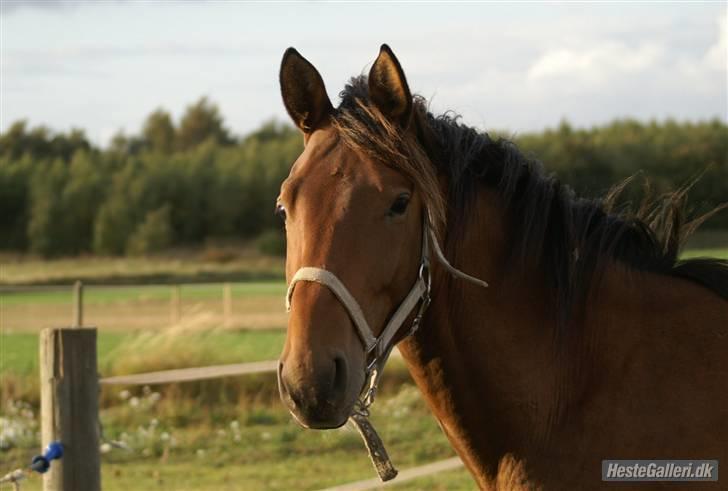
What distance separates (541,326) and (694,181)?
88 centimetres

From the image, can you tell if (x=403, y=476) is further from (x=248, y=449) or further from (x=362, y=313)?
(x=362, y=313)

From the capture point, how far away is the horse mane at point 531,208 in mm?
2895

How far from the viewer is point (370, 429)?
3084 millimetres

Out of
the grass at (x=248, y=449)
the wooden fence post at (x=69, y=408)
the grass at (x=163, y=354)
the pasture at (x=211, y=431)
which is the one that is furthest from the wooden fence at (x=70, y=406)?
the grass at (x=163, y=354)

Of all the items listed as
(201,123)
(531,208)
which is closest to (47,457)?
(531,208)

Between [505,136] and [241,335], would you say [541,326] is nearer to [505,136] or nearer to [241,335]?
[505,136]

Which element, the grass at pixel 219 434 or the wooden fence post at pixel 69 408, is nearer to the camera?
the wooden fence post at pixel 69 408

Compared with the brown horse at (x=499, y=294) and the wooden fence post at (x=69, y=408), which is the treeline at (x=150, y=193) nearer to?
the wooden fence post at (x=69, y=408)

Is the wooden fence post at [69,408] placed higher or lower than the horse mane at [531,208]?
lower

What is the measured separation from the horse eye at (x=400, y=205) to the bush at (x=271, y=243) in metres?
35.7

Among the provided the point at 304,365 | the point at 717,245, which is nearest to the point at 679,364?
the point at 304,365

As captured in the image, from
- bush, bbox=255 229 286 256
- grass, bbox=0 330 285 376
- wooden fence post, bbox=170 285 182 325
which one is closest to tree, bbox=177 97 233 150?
bush, bbox=255 229 286 256

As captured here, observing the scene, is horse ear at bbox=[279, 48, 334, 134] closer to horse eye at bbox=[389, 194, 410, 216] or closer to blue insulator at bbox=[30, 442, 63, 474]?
horse eye at bbox=[389, 194, 410, 216]

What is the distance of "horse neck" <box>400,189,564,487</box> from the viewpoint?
9.48 feet
